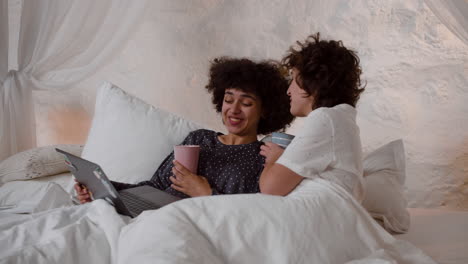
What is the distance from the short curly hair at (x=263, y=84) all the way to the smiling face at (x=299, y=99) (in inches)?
9.9

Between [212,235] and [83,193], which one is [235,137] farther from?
[212,235]

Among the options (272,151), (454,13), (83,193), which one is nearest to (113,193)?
(83,193)

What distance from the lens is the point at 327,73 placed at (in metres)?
1.67

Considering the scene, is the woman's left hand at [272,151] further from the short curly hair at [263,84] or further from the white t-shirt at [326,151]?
the short curly hair at [263,84]

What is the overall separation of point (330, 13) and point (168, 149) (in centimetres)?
138

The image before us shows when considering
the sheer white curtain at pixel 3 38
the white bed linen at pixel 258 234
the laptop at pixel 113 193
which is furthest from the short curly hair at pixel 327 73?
the sheer white curtain at pixel 3 38

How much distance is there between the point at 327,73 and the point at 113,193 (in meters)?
0.77

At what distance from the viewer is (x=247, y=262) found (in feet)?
3.79

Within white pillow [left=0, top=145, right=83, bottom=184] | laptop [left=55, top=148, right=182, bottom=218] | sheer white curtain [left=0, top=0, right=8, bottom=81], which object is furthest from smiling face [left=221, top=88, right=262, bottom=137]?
sheer white curtain [left=0, top=0, right=8, bottom=81]

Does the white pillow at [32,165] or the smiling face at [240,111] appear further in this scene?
the white pillow at [32,165]

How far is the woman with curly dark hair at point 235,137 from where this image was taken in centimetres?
182

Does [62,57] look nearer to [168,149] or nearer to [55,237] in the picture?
[168,149]

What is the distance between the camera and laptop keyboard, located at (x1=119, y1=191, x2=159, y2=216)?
1604 millimetres

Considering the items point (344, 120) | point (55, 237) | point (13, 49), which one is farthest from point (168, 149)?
point (13, 49)
